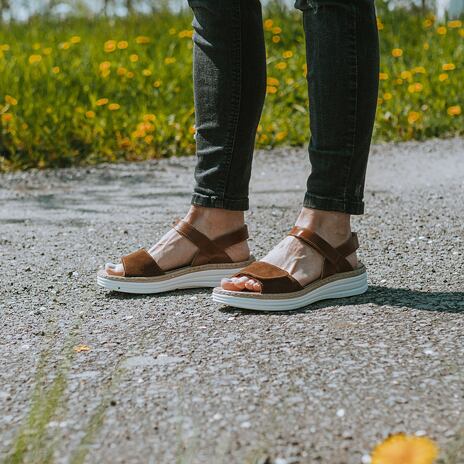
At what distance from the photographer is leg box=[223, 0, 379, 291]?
213 centimetres

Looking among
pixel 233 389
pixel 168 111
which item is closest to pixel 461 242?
pixel 233 389

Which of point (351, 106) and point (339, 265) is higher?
point (351, 106)

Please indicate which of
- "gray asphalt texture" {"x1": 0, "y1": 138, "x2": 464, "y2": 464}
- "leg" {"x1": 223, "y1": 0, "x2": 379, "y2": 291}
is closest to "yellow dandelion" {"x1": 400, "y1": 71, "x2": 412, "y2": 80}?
"gray asphalt texture" {"x1": 0, "y1": 138, "x2": 464, "y2": 464}

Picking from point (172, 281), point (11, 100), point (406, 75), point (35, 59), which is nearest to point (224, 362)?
point (172, 281)

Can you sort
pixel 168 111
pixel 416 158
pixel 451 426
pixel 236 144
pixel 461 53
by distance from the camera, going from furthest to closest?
pixel 461 53, pixel 168 111, pixel 416 158, pixel 236 144, pixel 451 426

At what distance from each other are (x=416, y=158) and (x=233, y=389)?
3.38 metres

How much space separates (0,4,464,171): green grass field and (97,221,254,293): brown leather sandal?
2833mm

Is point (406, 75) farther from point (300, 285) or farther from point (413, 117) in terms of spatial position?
point (300, 285)

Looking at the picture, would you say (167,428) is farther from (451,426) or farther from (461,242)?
(461,242)

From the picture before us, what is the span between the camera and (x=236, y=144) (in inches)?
92.7

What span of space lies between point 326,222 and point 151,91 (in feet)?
12.9

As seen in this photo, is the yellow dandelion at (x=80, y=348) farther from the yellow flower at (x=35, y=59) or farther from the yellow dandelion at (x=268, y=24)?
the yellow dandelion at (x=268, y=24)

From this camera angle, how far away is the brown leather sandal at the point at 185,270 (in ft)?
7.91

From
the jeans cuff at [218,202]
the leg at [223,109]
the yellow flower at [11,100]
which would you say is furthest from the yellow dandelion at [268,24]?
the jeans cuff at [218,202]
